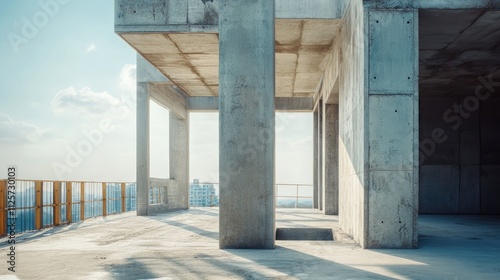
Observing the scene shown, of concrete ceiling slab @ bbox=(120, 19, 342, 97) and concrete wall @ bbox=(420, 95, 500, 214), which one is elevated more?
concrete ceiling slab @ bbox=(120, 19, 342, 97)

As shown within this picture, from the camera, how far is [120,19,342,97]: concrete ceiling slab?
13.6 meters

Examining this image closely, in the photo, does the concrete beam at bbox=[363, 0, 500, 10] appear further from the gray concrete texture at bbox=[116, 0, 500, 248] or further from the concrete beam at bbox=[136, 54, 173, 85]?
the concrete beam at bbox=[136, 54, 173, 85]

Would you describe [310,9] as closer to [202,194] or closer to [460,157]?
[460,157]

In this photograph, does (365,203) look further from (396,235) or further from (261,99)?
(261,99)

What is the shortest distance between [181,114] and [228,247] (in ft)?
52.7

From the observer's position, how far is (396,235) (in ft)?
29.6

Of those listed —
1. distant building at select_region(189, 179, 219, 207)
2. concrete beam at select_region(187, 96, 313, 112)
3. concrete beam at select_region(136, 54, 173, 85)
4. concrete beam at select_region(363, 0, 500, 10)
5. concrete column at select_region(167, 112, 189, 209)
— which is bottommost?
distant building at select_region(189, 179, 219, 207)

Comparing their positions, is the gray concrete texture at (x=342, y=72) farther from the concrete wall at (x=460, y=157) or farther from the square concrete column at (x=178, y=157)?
the square concrete column at (x=178, y=157)

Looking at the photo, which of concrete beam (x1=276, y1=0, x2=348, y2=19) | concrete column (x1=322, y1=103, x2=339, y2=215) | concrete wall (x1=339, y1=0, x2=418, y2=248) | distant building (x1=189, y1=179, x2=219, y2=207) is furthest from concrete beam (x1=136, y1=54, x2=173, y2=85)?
concrete wall (x1=339, y1=0, x2=418, y2=248)

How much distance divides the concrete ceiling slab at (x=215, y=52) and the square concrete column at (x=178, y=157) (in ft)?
10.4

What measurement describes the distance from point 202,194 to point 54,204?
45.5 feet

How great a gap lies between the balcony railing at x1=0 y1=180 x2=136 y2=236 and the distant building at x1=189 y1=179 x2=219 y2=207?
7.09 metres

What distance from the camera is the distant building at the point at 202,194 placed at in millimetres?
27984

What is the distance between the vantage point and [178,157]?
81.4 ft
